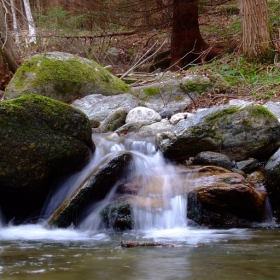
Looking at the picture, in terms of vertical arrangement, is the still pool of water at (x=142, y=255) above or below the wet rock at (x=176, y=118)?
below

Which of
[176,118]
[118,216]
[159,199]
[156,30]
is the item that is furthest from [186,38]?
[118,216]

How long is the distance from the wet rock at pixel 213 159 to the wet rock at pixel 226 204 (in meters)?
0.54

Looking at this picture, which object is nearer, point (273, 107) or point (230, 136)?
point (230, 136)

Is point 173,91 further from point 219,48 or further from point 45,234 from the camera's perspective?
point 45,234

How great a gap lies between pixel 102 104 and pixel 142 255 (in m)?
5.77

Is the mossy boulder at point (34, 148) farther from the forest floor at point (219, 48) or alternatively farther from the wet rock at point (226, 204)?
the forest floor at point (219, 48)

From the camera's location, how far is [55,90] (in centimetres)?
890

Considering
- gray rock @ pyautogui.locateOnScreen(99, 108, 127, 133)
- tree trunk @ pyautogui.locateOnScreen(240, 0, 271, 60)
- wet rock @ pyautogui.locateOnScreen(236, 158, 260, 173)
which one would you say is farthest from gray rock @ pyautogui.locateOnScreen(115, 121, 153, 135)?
tree trunk @ pyautogui.locateOnScreen(240, 0, 271, 60)

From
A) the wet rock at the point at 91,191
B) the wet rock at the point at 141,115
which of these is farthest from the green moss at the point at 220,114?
the wet rock at the point at 141,115

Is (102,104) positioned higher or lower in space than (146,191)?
higher

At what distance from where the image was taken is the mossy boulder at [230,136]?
5816 millimetres

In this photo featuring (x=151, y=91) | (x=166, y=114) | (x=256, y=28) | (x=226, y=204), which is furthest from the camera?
(x=256, y=28)

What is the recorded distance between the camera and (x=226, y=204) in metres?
4.80

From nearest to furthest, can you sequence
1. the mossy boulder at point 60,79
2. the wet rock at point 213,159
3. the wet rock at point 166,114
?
1. the wet rock at point 213,159
2. the wet rock at point 166,114
3. the mossy boulder at point 60,79
